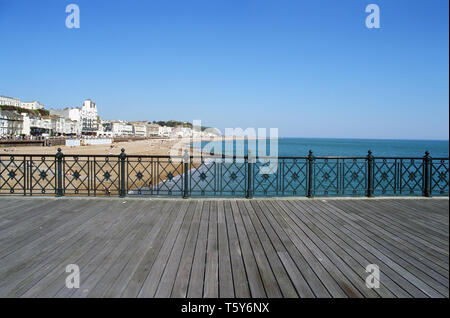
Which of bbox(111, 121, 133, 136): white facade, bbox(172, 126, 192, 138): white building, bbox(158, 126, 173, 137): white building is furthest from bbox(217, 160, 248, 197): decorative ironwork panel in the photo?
bbox(158, 126, 173, 137): white building

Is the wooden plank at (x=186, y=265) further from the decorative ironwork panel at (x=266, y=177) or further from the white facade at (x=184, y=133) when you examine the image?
the white facade at (x=184, y=133)

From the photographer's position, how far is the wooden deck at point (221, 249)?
2.49m

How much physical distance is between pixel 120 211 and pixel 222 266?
3056mm

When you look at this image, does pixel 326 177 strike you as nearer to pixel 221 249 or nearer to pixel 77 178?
pixel 221 249

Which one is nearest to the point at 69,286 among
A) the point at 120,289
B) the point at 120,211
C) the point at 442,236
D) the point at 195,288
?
the point at 120,289

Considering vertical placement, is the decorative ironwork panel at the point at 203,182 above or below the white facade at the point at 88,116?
below

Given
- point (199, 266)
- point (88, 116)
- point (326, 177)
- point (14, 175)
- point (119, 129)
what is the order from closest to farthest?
point (199, 266), point (14, 175), point (326, 177), point (88, 116), point (119, 129)

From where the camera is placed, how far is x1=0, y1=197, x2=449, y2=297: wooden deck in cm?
249

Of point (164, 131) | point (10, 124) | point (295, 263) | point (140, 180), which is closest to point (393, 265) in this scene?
point (295, 263)

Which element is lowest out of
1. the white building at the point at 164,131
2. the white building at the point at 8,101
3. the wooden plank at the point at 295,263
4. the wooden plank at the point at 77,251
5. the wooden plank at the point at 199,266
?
the wooden plank at the point at 295,263

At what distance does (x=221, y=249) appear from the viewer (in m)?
3.35

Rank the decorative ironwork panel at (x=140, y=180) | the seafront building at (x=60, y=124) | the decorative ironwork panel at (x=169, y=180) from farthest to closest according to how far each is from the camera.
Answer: the seafront building at (x=60, y=124) → the decorative ironwork panel at (x=140, y=180) → the decorative ironwork panel at (x=169, y=180)

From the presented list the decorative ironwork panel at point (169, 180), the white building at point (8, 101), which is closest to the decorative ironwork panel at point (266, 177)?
the decorative ironwork panel at point (169, 180)

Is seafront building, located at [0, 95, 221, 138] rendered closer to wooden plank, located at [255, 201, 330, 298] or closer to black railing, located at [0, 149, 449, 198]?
black railing, located at [0, 149, 449, 198]
